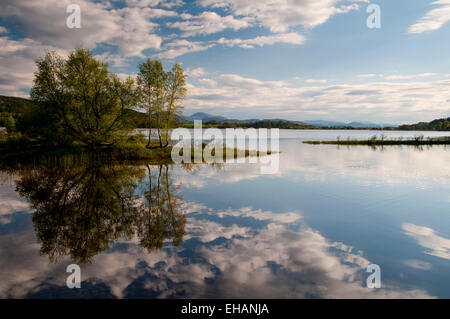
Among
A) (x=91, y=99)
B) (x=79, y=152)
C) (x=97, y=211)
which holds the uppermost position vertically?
(x=91, y=99)

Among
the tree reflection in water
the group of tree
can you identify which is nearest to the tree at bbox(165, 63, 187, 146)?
the group of tree

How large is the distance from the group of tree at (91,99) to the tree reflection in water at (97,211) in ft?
57.5

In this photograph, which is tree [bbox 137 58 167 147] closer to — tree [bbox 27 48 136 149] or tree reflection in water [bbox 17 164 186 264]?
tree [bbox 27 48 136 149]

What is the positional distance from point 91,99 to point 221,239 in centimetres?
3998

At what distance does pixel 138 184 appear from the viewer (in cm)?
2344

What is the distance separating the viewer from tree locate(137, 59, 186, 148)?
4250 cm

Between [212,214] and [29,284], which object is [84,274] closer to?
[29,284]

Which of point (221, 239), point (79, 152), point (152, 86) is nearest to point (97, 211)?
point (221, 239)

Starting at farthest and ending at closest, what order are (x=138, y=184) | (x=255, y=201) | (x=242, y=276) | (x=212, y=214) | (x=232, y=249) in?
(x=138, y=184) < (x=255, y=201) < (x=212, y=214) < (x=232, y=249) < (x=242, y=276)

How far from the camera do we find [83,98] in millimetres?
41812

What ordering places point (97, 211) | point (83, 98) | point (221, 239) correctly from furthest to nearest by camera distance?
point (83, 98) → point (97, 211) → point (221, 239)

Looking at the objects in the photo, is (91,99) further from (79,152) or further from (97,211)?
(97,211)
